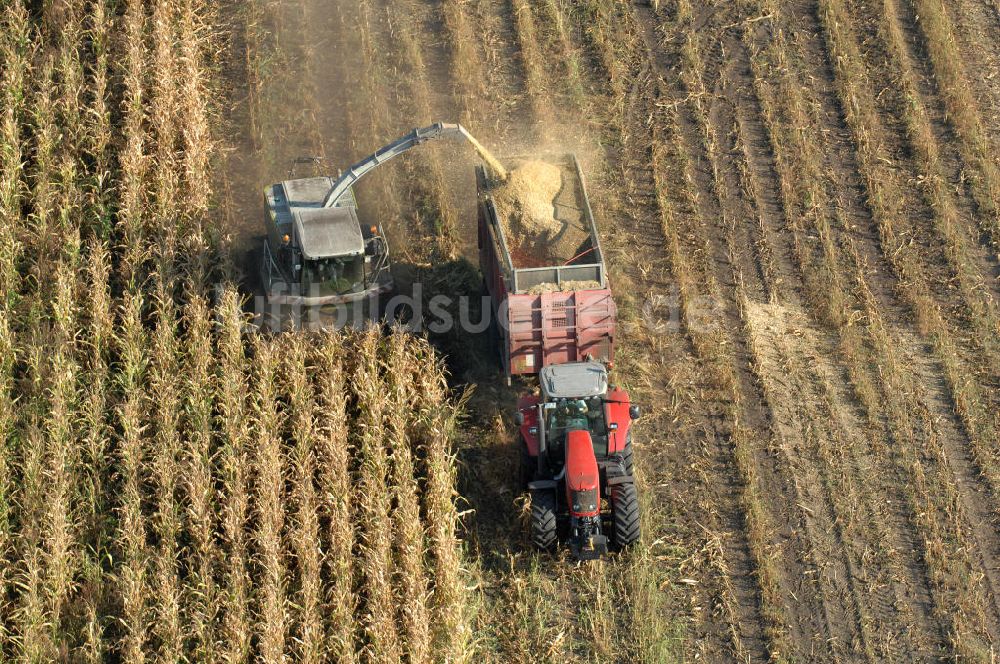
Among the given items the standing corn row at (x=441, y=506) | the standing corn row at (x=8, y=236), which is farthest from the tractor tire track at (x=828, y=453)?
the standing corn row at (x=8, y=236)

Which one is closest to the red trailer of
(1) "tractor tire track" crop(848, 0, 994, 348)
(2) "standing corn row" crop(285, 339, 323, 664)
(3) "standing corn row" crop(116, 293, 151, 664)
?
(2) "standing corn row" crop(285, 339, 323, 664)

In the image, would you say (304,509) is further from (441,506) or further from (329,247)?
(329,247)

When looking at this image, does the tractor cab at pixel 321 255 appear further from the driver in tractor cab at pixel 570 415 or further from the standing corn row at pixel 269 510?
the driver in tractor cab at pixel 570 415

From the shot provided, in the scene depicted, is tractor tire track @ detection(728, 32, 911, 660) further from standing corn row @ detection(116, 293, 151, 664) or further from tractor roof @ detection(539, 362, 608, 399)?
standing corn row @ detection(116, 293, 151, 664)

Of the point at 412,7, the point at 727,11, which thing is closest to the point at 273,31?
the point at 412,7

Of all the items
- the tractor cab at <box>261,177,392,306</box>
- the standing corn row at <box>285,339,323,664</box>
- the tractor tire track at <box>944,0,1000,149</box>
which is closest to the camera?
the standing corn row at <box>285,339,323,664</box>

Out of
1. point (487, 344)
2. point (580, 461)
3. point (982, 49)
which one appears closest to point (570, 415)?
point (580, 461)

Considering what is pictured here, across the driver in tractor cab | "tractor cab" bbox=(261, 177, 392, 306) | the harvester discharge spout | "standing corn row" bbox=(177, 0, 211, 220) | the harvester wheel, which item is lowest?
the harvester wheel

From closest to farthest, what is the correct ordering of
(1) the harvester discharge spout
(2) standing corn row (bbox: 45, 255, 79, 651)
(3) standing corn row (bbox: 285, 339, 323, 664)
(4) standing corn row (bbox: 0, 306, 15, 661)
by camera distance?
(3) standing corn row (bbox: 285, 339, 323, 664) → (4) standing corn row (bbox: 0, 306, 15, 661) → (2) standing corn row (bbox: 45, 255, 79, 651) → (1) the harvester discharge spout
